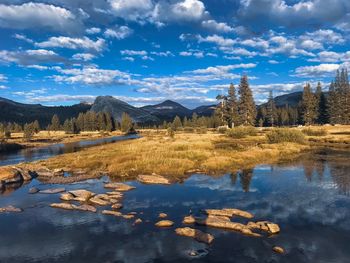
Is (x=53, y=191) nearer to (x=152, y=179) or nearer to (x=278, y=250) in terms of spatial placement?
(x=152, y=179)

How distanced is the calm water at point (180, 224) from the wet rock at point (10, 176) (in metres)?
2.58

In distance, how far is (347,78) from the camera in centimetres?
11888

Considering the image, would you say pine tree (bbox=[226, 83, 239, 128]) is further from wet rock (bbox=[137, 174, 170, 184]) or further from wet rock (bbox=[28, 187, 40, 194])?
wet rock (bbox=[28, 187, 40, 194])

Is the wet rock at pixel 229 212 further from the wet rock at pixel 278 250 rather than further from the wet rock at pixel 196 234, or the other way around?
the wet rock at pixel 278 250

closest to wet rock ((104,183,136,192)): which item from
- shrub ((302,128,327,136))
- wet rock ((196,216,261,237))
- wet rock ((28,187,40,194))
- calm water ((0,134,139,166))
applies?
wet rock ((28,187,40,194))

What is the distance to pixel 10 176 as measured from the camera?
34906 mm

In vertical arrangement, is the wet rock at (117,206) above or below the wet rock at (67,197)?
below

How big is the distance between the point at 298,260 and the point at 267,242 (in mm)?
2213

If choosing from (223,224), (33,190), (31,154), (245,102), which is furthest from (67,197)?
(245,102)

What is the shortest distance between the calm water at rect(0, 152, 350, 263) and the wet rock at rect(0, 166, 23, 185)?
2575 mm

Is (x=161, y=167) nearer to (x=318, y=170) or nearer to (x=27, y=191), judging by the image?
(x=27, y=191)

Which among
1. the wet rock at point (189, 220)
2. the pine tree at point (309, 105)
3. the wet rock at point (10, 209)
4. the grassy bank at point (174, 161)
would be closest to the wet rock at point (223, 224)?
the wet rock at point (189, 220)

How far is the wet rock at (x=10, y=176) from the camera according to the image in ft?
112

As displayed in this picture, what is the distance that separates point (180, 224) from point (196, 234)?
2.22 m
